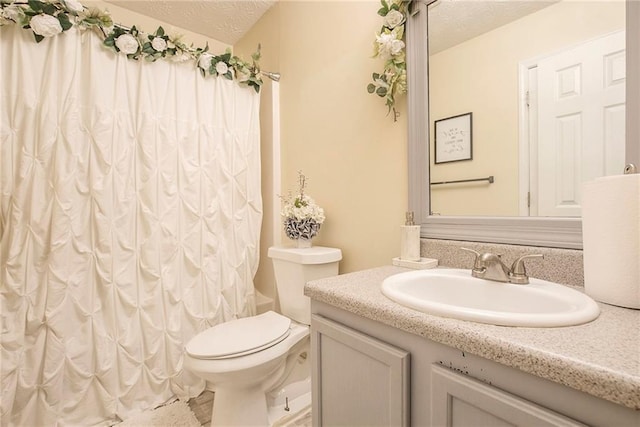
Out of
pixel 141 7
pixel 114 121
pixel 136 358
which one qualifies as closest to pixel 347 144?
pixel 114 121

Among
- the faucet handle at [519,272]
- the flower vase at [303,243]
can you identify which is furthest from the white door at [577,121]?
the flower vase at [303,243]

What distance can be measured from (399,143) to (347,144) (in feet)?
1.03

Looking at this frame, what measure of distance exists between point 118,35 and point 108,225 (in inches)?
34.6

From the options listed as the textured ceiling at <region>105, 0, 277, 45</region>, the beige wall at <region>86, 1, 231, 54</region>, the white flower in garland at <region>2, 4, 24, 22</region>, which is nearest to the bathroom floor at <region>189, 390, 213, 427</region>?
the white flower in garland at <region>2, 4, 24, 22</region>

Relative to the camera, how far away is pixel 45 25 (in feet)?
4.14

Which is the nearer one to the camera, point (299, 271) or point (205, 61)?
point (299, 271)

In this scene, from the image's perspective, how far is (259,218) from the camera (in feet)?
6.32

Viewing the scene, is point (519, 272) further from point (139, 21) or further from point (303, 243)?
point (139, 21)

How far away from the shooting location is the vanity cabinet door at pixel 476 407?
0.52 metres

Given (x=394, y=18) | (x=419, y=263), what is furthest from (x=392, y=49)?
(x=419, y=263)

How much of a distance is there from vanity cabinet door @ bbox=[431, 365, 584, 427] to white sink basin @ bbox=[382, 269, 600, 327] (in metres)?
0.12

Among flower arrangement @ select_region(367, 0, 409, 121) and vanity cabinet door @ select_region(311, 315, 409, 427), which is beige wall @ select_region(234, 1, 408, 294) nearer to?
flower arrangement @ select_region(367, 0, 409, 121)

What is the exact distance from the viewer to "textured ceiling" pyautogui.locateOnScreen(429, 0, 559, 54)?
3.32 feet

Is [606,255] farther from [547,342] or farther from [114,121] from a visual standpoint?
[114,121]
